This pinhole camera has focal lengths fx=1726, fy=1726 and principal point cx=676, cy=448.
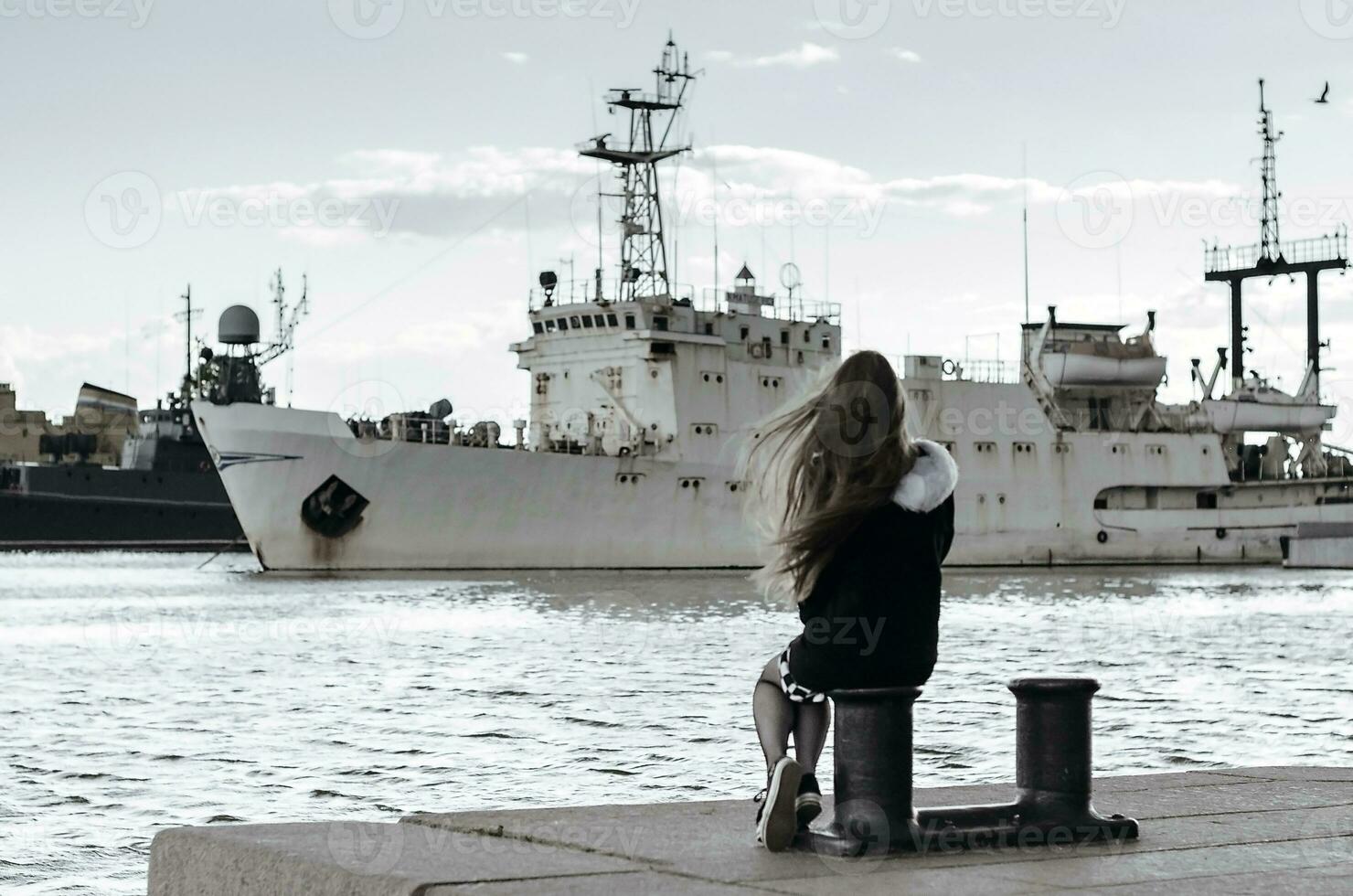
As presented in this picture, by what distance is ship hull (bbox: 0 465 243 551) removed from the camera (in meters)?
62.8

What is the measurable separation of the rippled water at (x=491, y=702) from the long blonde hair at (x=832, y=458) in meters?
2.99

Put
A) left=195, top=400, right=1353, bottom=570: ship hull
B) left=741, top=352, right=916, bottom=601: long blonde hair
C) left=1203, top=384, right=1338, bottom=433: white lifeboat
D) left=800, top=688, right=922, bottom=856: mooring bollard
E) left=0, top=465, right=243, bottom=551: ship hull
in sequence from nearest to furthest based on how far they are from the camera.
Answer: left=800, top=688, right=922, bottom=856: mooring bollard < left=741, top=352, right=916, bottom=601: long blonde hair < left=195, top=400, right=1353, bottom=570: ship hull < left=1203, top=384, right=1338, bottom=433: white lifeboat < left=0, top=465, right=243, bottom=551: ship hull

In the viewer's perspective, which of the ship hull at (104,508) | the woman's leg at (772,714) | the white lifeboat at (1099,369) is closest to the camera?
the woman's leg at (772,714)

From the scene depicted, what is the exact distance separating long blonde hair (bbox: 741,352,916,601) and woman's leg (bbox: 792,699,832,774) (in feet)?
0.96

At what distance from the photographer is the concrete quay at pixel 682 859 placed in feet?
12.2

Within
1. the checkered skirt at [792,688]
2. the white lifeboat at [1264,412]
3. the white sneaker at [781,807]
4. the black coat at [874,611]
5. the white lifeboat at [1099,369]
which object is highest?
the white lifeboat at [1099,369]

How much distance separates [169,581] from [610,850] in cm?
3373

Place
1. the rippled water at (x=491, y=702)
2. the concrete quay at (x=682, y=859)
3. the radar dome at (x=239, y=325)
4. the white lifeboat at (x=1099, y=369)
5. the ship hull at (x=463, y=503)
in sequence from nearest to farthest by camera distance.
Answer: the concrete quay at (x=682, y=859)
the rippled water at (x=491, y=702)
the ship hull at (x=463, y=503)
the radar dome at (x=239, y=325)
the white lifeboat at (x=1099, y=369)

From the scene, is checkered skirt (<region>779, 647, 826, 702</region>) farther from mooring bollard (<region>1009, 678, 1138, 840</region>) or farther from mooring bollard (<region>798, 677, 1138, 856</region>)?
mooring bollard (<region>1009, 678, 1138, 840</region>)

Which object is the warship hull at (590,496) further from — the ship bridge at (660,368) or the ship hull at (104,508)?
the ship hull at (104,508)

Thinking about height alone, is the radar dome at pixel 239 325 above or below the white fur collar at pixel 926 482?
above

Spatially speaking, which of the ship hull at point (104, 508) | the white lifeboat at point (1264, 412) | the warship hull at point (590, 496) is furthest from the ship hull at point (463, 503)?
the ship hull at point (104, 508)

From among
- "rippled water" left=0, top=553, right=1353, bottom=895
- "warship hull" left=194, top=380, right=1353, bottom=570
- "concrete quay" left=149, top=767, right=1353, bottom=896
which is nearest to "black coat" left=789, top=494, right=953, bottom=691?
"concrete quay" left=149, top=767, right=1353, bottom=896

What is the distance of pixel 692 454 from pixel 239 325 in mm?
12197
